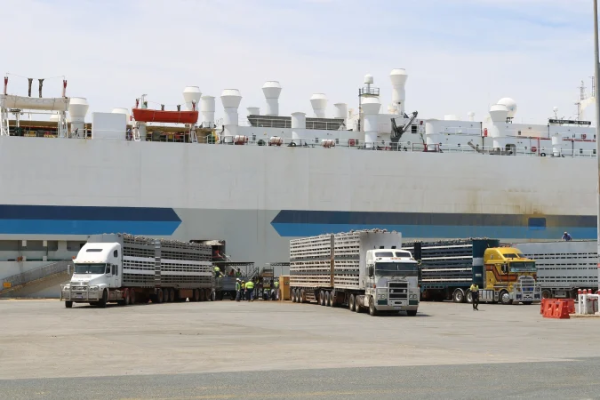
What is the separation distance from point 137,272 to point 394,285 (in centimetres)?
1639

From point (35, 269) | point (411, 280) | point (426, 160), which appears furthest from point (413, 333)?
point (426, 160)

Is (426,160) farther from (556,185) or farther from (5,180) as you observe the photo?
(5,180)

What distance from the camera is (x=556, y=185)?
7969 centimetres

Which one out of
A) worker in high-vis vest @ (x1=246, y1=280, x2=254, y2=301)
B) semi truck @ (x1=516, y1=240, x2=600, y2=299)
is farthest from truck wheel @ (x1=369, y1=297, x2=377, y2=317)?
semi truck @ (x1=516, y1=240, x2=600, y2=299)

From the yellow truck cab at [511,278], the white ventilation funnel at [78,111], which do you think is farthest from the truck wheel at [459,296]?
the white ventilation funnel at [78,111]

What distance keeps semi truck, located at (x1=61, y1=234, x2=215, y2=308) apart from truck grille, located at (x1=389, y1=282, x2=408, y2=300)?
15170mm

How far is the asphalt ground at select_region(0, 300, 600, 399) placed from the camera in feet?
44.1

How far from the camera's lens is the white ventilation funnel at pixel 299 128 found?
76.2m

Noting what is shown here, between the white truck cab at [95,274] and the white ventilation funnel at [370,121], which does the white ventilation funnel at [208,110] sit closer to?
the white ventilation funnel at [370,121]

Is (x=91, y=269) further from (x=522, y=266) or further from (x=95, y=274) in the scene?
(x=522, y=266)

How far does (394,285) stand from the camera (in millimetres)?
37812

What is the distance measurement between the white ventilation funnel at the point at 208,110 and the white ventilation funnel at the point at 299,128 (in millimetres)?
7767

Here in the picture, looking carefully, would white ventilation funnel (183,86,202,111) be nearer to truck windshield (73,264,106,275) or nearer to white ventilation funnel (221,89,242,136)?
white ventilation funnel (221,89,242,136)

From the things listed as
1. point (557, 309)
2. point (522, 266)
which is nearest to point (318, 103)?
point (522, 266)
